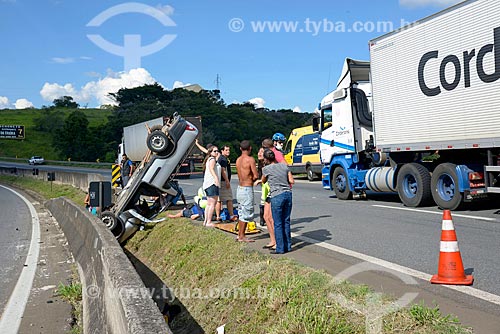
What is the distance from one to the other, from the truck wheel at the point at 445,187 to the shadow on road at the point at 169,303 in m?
6.88

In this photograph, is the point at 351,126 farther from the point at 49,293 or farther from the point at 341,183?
the point at 49,293

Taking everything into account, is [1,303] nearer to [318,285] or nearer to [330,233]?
[318,285]

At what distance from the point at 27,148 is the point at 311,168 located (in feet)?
249

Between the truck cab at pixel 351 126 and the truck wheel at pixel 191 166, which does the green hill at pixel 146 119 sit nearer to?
the truck wheel at pixel 191 166

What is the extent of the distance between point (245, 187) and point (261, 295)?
3.26m

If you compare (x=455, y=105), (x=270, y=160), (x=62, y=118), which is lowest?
(x=270, y=160)

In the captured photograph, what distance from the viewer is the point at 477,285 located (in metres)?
5.95

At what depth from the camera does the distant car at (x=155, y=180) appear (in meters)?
12.4

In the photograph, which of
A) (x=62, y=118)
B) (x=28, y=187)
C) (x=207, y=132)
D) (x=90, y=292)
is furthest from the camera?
(x=62, y=118)

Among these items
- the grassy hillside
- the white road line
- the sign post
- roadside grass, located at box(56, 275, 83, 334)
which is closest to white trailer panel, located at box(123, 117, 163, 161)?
the white road line

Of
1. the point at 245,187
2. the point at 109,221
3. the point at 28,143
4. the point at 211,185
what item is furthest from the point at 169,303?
the point at 28,143

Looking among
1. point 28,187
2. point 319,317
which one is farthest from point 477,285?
point 28,187

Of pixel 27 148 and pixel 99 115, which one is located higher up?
pixel 99 115

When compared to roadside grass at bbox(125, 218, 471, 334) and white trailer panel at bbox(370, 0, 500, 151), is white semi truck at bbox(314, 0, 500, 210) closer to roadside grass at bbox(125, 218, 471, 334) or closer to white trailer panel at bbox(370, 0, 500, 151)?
white trailer panel at bbox(370, 0, 500, 151)
